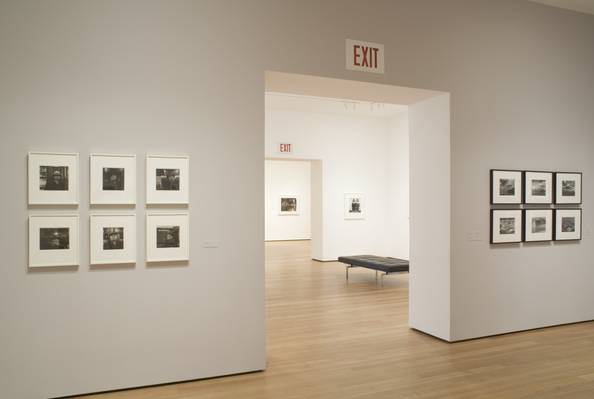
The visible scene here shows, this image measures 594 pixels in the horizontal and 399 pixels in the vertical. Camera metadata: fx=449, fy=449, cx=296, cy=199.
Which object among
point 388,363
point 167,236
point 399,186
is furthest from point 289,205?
point 167,236

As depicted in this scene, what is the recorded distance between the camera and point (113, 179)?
18.0 feet

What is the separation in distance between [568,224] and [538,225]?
80cm

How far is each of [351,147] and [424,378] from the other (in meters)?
13.1

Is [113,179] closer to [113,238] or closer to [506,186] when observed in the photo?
[113,238]

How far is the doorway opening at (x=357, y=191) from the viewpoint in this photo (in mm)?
8086

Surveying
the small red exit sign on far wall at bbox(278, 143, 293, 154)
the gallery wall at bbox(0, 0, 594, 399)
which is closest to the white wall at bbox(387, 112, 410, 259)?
the small red exit sign on far wall at bbox(278, 143, 293, 154)

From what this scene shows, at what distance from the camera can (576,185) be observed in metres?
8.61

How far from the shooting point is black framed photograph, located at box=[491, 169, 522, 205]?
7.82 meters

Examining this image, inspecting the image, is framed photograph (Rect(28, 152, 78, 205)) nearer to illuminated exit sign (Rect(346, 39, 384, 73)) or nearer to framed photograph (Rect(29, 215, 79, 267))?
framed photograph (Rect(29, 215, 79, 267))

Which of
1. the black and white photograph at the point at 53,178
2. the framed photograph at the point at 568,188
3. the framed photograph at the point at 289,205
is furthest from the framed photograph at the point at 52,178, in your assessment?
the framed photograph at the point at 289,205

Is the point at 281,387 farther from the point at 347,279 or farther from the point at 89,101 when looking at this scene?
the point at 347,279

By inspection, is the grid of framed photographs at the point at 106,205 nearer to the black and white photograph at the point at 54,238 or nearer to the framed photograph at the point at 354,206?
the black and white photograph at the point at 54,238

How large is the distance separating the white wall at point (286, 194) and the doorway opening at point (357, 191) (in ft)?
10.3

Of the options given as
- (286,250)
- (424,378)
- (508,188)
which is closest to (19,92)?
(424,378)
